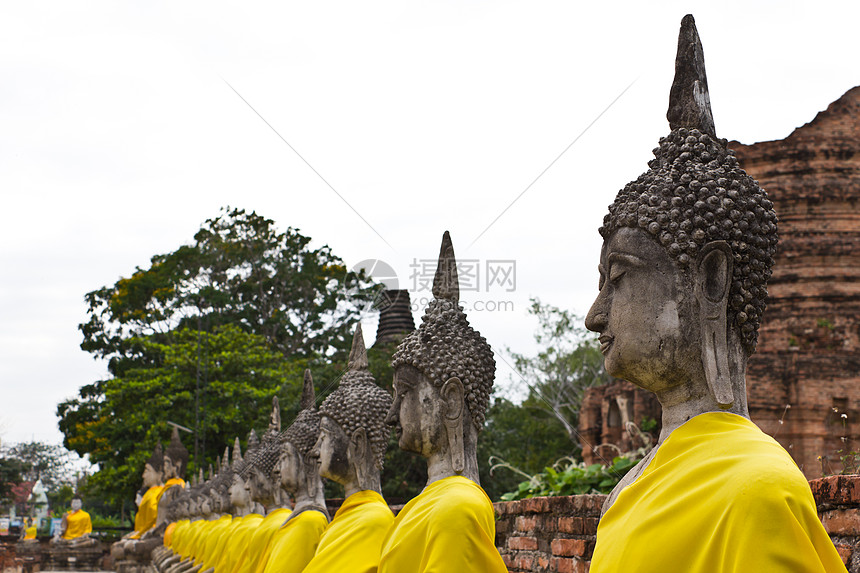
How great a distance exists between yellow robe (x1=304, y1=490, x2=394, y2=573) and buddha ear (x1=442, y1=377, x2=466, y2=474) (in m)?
0.92

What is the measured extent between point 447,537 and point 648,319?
5.95 feet

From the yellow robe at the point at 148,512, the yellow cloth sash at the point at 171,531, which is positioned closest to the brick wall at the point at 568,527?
the yellow cloth sash at the point at 171,531

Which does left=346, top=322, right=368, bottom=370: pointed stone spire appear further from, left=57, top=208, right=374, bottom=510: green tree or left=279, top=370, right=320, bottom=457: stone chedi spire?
left=57, top=208, right=374, bottom=510: green tree

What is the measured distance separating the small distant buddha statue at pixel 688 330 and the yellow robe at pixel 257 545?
5.50 m

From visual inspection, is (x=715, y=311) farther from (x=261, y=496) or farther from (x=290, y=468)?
(x=261, y=496)

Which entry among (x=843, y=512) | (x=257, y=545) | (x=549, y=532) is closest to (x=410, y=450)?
(x=549, y=532)

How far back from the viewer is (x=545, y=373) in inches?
1337

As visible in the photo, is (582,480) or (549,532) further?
(582,480)

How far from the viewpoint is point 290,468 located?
8062 millimetres

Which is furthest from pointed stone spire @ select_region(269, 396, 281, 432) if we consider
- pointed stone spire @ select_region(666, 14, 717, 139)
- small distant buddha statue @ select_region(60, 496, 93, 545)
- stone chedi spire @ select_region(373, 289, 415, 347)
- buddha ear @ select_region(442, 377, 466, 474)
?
small distant buddha statue @ select_region(60, 496, 93, 545)

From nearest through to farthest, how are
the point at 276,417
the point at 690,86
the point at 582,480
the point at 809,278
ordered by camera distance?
1. the point at 690,86
2. the point at 582,480
3. the point at 276,417
4. the point at 809,278

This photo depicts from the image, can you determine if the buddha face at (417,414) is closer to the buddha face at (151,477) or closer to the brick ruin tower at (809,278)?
the brick ruin tower at (809,278)

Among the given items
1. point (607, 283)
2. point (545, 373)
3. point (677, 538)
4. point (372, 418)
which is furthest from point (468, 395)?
point (545, 373)

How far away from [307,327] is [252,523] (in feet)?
88.4
